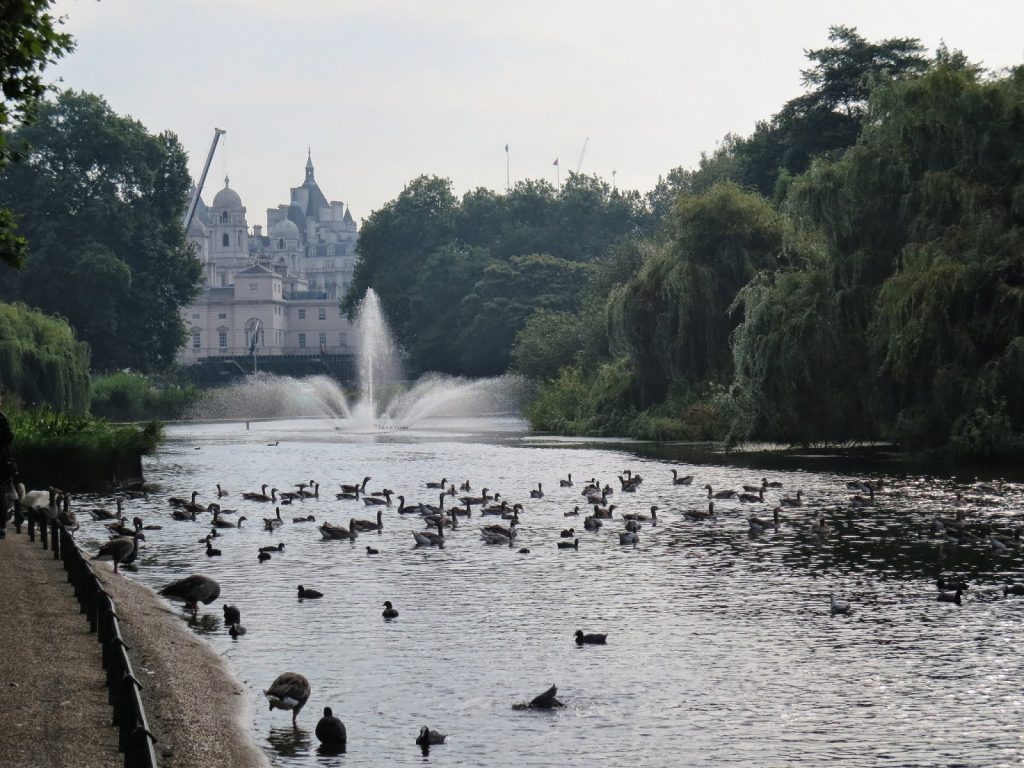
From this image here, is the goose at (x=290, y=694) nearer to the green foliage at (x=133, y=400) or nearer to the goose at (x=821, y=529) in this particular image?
the goose at (x=821, y=529)

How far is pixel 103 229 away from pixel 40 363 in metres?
30.5

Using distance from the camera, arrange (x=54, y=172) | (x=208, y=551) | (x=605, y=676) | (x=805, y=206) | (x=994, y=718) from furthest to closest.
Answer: (x=54, y=172), (x=805, y=206), (x=208, y=551), (x=605, y=676), (x=994, y=718)

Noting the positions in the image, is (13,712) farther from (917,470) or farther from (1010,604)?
(917,470)

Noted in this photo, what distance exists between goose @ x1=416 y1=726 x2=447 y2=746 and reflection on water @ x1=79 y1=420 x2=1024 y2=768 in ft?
0.33

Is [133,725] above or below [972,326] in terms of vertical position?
below

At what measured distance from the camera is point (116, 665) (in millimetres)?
12883

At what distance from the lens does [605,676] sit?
16.7 meters

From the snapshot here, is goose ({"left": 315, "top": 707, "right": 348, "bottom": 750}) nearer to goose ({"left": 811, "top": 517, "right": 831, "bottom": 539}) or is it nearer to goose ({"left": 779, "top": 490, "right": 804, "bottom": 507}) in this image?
goose ({"left": 811, "top": 517, "right": 831, "bottom": 539})

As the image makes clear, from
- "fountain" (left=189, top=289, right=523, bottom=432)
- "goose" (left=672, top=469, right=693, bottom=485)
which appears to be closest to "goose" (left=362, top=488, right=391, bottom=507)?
"goose" (left=672, top=469, right=693, bottom=485)

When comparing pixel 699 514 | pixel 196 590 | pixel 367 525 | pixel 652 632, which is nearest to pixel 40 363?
pixel 367 525

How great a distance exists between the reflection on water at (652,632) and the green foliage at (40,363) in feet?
92.9

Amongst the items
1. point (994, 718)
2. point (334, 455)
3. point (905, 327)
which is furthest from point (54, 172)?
point (994, 718)

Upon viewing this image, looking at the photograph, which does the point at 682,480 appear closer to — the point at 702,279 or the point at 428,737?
the point at 702,279

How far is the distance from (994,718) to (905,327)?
88.6 ft
